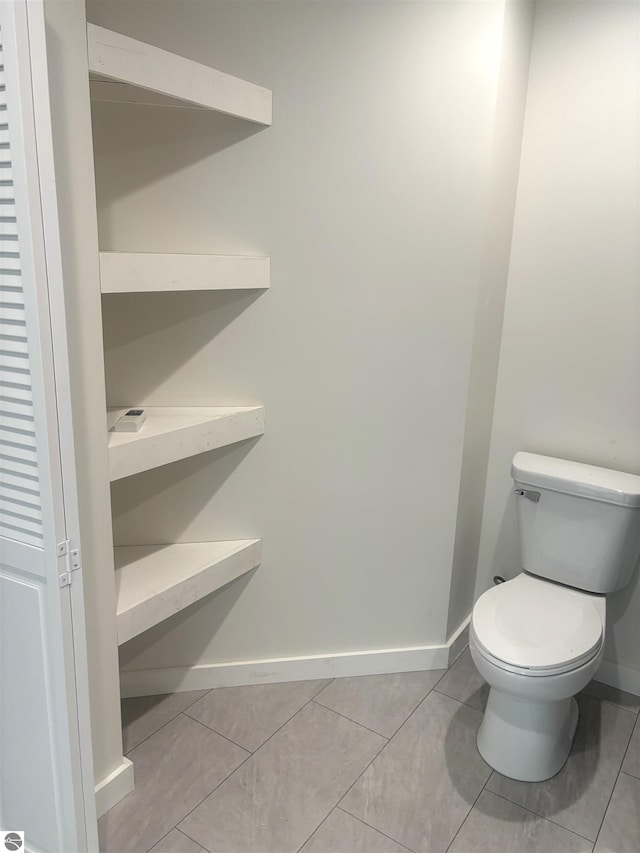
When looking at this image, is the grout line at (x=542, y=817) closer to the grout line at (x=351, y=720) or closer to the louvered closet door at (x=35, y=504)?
the grout line at (x=351, y=720)

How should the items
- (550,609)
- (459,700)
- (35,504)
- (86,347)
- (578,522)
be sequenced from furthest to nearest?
1. (459,700)
2. (578,522)
3. (550,609)
4. (86,347)
5. (35,504)

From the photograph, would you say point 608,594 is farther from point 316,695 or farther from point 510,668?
point 316,695

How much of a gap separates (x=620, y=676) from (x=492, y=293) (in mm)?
1429

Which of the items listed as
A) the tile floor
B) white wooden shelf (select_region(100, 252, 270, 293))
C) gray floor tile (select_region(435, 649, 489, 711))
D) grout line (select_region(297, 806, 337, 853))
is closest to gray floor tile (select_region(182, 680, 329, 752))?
the tile floor

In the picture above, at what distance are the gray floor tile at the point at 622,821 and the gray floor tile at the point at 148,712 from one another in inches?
49.8

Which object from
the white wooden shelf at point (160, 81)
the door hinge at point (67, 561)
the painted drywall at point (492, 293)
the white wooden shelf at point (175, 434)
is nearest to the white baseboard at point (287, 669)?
the painted drywall at point (492, 293)

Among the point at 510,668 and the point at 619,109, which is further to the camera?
the point at 619,109

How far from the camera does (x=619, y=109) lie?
201 centimetres

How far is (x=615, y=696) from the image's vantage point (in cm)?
231

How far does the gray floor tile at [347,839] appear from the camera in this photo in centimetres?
168

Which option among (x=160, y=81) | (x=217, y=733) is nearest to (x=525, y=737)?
Result: (x=217, y=733)

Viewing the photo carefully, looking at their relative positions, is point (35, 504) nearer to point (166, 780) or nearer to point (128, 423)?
point (128, 423)

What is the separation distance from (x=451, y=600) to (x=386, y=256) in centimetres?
123

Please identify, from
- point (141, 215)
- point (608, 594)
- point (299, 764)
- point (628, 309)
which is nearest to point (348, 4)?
point (141, 215)
